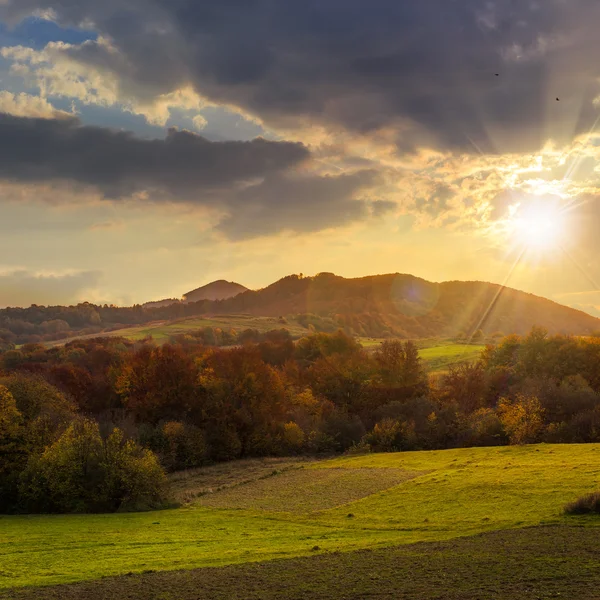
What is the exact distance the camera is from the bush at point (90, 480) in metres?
48.1

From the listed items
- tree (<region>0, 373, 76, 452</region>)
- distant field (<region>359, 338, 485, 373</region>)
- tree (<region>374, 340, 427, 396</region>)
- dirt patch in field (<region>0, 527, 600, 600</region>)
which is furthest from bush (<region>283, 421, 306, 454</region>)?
distant field (<region>359, 338, 485, 373</region>)

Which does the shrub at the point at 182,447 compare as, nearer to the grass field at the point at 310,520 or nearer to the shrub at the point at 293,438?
the shrub at the point at 293,438

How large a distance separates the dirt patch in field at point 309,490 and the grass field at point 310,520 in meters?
0.11

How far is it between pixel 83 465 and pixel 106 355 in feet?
252

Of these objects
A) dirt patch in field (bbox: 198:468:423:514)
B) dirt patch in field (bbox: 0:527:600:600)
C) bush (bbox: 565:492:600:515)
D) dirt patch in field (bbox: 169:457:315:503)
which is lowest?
dirt patch in field (bbox: 169:457:315:503)

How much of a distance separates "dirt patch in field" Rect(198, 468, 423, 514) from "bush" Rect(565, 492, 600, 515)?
1764 centimetres

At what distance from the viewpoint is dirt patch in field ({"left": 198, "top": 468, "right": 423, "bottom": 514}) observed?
46459 mm

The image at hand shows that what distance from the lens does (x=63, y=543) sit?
33719 millimetres

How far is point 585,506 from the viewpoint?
31.0 meters

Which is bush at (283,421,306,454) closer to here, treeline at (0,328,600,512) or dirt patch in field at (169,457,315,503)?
treeline at (0,328,600,512)

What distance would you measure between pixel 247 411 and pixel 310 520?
135 feet

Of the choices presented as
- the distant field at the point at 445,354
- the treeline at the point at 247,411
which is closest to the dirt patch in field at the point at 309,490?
the treeline at the point at 247,411

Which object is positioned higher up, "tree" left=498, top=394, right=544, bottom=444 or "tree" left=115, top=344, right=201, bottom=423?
"tree" left=115, top=344, right=201, bottom=423

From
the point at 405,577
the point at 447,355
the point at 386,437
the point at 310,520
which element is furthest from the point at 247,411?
the point at 447,355
